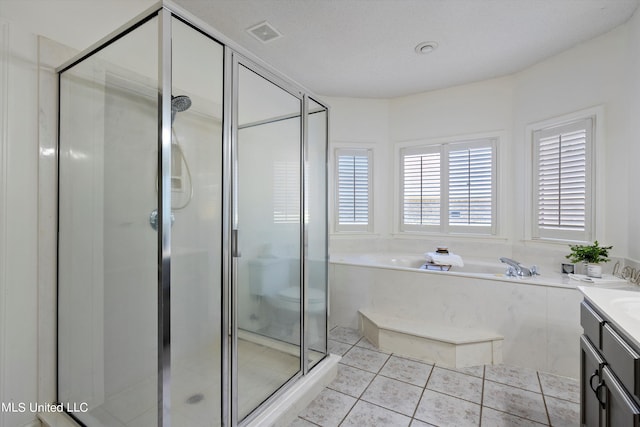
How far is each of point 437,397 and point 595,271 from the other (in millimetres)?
1560

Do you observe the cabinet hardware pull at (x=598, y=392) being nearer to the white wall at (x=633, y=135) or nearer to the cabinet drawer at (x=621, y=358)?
the cabinet drawer at (x=621, y=358)

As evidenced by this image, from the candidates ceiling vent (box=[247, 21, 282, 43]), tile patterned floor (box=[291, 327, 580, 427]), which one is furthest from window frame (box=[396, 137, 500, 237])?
ceiling vent (box=[247, 21, 282, 43])

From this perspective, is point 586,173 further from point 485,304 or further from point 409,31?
point 409,31

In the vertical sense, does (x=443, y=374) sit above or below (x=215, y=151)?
below

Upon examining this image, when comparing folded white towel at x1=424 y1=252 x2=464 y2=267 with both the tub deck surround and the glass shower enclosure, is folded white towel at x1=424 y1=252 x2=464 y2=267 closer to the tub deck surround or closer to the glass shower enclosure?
the tub deck surround

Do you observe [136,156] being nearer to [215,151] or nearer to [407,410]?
[215,151]

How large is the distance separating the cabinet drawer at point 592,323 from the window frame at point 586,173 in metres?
1.63

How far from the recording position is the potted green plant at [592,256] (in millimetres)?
2238

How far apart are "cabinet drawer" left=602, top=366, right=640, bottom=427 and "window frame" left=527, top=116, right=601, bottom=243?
1960mm


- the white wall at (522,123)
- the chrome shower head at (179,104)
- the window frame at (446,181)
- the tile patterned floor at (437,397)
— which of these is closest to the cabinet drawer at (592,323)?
the tile patterned floor at (437,397)

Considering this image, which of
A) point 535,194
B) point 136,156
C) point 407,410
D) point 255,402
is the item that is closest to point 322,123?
point 136,156

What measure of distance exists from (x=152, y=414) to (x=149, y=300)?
0.45m

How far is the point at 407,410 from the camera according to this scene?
1739mm

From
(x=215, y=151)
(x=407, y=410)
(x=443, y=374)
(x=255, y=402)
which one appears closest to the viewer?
(x=215, y=151)
